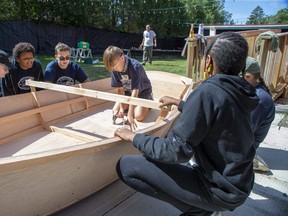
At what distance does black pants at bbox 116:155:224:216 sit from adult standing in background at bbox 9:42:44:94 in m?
2.27

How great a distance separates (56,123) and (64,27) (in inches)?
590

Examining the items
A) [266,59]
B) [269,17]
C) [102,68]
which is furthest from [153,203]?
→ [269,17]

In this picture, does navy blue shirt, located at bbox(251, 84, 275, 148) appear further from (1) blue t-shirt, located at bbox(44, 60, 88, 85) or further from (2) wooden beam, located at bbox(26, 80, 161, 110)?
(1) blue t-shirt, located at bbox(44, 60, 88, 85)

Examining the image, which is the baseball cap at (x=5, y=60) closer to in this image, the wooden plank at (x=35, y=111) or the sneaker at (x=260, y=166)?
the wooden plank at (x=35, y=111)

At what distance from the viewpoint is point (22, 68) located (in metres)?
3.60

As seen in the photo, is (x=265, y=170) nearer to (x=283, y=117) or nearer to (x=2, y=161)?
(x=283, y=117)

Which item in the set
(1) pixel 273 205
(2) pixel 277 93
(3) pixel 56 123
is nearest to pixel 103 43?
(2) pixel 277 93

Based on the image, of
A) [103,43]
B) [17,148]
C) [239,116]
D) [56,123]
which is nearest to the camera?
[239,116]

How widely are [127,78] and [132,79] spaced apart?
15 cm

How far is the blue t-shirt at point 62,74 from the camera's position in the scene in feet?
12.7

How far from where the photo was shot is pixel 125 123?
149 inches

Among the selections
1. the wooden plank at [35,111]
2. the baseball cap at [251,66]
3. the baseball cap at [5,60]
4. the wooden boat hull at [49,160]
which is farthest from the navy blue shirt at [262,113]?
the baseball cap at [5,60]

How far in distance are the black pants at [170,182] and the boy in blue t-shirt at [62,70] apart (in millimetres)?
2333

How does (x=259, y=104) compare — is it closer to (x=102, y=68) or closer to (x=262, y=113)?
(x=262, y=113)
